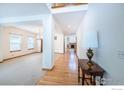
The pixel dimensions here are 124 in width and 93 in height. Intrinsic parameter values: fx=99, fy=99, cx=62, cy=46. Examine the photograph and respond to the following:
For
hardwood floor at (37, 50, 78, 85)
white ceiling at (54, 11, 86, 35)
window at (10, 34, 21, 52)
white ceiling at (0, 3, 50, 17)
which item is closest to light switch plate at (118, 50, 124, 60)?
hardwood floor at (37, 50, 78, 85)

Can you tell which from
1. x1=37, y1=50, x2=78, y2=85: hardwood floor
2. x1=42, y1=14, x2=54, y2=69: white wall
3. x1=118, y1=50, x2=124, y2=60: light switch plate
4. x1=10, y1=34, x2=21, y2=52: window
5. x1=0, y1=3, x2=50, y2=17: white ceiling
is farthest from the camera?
x1=42, y1=14, x2=54, y2=69: white wall

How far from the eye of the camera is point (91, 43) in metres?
2.08

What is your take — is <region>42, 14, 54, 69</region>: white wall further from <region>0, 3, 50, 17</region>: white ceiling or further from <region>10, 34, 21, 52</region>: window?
<region>10, 34, 21, 52</region>: window

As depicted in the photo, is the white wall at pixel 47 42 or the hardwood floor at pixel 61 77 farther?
the white wall at pixel 47 42

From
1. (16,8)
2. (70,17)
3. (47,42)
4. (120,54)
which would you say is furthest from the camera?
(70,17)

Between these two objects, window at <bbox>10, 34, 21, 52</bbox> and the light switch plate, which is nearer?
the light switch plate

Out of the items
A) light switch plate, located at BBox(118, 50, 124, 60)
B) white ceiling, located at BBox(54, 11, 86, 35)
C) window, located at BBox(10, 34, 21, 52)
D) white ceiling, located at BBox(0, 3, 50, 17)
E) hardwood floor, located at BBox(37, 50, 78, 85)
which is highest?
white ceiling, located at BBox(54, 11, 86, 35)

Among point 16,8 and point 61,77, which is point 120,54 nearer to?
point 61,77

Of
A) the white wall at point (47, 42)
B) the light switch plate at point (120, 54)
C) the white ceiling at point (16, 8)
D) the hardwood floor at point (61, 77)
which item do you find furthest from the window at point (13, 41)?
the light switch plate at point (120, 54)

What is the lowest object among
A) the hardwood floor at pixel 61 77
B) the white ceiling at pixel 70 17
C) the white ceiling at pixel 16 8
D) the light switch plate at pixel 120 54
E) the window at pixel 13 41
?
the hardwood floor at pixel 61 77

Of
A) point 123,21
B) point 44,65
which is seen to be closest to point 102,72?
point 123,21

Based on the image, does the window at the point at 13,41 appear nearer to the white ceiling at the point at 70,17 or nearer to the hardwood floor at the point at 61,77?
the hardwood floor at the point at 61,77

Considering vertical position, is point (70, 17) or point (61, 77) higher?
point (70, 17)

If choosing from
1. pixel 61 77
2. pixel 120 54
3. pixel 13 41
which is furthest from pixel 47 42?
pixel 120 54
